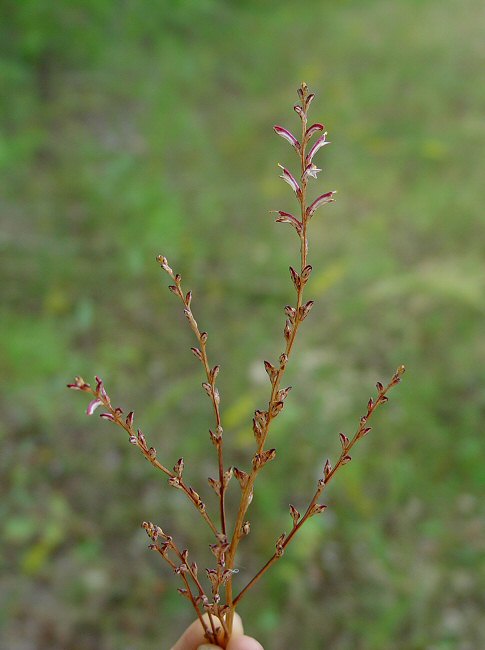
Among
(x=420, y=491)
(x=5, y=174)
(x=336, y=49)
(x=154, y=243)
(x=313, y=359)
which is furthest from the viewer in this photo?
(x=336, y=49)

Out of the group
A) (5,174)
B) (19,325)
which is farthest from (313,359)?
(5,174)

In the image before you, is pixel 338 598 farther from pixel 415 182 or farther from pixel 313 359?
pixel 415 182

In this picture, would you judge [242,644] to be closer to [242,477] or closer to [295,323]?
[242,477]

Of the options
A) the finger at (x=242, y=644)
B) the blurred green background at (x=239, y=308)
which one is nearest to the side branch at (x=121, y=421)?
the finger at (x=242, y=644)

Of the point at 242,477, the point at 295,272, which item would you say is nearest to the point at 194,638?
the point at 242,477

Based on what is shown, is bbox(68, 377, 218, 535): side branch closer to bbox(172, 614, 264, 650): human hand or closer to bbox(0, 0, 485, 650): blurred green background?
bbox(172, 614, 264, 650): human hand

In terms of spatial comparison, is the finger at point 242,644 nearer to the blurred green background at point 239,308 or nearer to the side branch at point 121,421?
the side branch at point 121,421

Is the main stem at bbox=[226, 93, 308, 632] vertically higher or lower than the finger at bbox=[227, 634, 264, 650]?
higher

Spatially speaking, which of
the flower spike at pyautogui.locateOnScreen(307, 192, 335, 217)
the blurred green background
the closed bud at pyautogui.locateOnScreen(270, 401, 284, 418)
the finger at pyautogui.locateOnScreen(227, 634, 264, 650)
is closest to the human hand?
the finger at pyautogui.locateOnScreen(227, 634, 264, 650)
